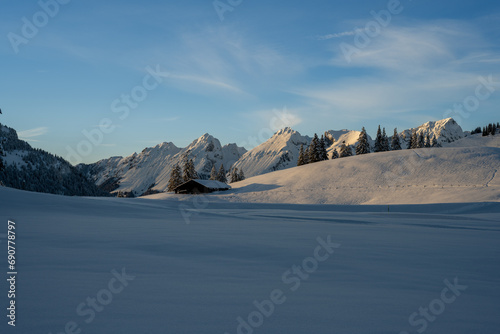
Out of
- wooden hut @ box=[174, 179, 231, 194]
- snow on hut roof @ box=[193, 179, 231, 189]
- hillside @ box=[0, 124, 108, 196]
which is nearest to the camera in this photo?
wooden hut @ box=[174, 179, 231, 194]

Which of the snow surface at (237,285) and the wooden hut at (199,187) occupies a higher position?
the wooden hut at (199,187)

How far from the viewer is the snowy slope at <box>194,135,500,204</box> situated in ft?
149

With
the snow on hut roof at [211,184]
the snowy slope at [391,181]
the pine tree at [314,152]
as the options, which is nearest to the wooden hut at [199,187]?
the snow on hut roof at [211,184]

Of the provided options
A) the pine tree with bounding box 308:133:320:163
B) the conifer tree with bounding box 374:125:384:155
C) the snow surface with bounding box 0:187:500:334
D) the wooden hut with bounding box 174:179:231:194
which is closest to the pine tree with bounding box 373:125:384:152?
the conifer tree with bounding box 374:125:384:155

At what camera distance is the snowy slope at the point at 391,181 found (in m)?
45.4

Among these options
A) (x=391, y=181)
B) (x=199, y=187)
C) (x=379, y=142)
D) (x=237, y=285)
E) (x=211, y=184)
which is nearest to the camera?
(x=237, y=285)

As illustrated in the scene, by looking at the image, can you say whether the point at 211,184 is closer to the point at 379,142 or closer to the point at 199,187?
the point at 199,187

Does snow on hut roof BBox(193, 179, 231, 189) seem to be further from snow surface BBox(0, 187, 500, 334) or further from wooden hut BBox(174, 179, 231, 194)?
snow surface BBox(0, 187, 500, 334)

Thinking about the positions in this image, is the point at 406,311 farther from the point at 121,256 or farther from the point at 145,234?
the point at 145,234

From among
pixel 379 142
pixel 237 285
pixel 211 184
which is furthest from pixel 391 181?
pixel 237 285

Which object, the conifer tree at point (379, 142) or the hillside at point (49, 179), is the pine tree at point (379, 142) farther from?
the hillside at point (49, 179)

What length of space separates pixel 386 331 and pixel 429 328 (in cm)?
55

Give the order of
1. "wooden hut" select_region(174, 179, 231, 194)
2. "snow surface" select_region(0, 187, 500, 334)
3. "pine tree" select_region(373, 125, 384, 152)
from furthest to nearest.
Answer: "pine tree" select_region(373, 125, 384, 152), "wooden hut" select_region(174, 179, 231, 194), "snow surface" select_region(0, 187, 500, 334)

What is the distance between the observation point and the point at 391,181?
5500 cm
